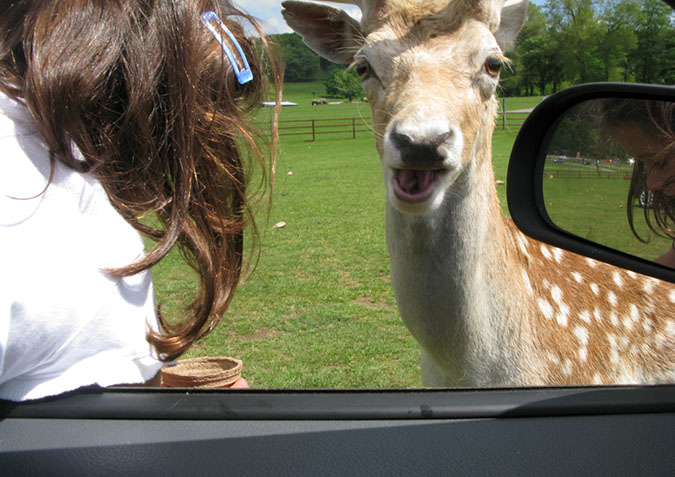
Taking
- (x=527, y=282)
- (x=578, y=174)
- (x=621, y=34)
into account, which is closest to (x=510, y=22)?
(x=527, y=282)

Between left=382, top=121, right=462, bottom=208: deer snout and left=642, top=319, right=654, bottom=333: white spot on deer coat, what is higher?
left=382, top=121, right=462, bottom=208: deer snout

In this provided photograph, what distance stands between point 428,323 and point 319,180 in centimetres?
Answer: 1127

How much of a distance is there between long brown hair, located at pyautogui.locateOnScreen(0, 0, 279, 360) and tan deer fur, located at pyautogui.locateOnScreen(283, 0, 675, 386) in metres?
0.70

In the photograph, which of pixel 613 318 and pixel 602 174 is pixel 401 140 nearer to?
pixel 602 174

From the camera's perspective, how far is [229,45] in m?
1.48

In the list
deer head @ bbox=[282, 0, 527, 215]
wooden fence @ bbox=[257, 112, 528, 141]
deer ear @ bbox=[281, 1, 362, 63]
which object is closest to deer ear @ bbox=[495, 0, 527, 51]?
deer head @ bbox=[282, 0, 527, 215]

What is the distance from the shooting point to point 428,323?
7.18 ft

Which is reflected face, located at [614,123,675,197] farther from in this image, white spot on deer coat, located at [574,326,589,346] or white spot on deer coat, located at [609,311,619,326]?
white spot on deer coat, located at [609,311,619,326]

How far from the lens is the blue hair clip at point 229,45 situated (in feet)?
4.54

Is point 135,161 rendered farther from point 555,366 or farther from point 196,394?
point 555,366

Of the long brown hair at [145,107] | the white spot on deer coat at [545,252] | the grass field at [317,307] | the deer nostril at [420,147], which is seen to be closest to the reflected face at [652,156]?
the grass field at [317,307]

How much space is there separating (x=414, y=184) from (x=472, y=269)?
1.51ft

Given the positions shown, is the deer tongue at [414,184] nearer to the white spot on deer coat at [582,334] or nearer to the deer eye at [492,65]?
the deer eye at [492,65]

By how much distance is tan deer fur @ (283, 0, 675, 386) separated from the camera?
2.12m
